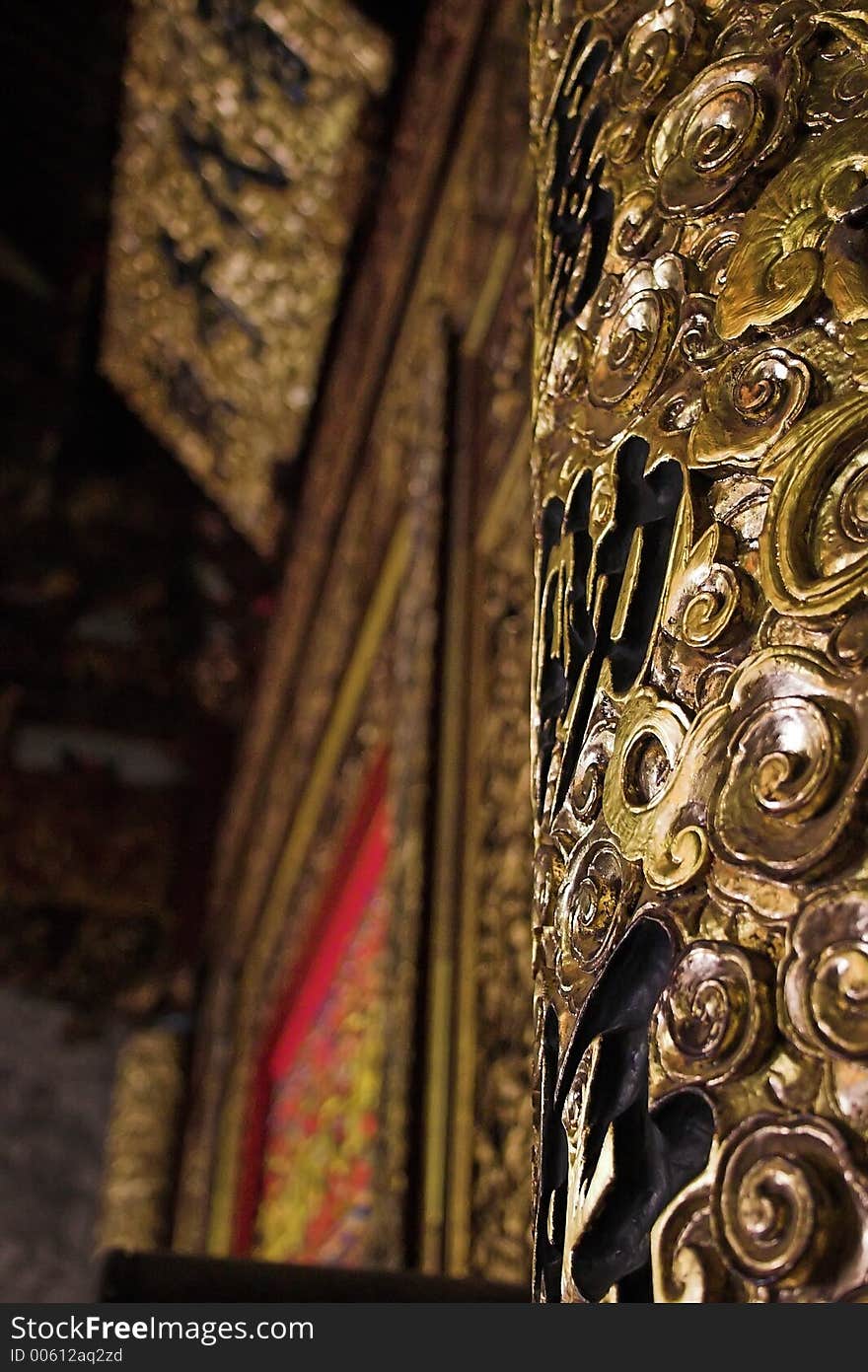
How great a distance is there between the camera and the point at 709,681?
0.41 metres

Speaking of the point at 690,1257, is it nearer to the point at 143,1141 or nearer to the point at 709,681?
the point at 709,681

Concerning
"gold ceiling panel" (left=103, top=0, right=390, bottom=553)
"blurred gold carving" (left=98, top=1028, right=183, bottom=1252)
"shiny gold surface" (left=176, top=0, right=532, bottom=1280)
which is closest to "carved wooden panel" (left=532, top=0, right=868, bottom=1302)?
"shiny gold surface" (left=176, top=0, right=532, bottom=1280)

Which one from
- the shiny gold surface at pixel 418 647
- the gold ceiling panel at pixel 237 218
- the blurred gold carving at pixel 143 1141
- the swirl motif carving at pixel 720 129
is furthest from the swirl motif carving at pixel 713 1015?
the blurred gold carving at pixel 143 1141

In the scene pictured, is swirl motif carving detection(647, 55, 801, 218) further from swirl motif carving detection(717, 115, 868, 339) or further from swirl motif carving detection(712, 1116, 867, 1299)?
swirl motif carving detection(712, 1116, 867, 1299)

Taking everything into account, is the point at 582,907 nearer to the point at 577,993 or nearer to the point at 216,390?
the point at 577,993

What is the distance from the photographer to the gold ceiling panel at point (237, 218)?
3004 mm

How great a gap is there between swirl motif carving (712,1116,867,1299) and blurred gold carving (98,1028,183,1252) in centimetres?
411

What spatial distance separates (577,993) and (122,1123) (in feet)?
13.9

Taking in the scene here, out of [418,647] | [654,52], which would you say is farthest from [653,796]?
[418,647]

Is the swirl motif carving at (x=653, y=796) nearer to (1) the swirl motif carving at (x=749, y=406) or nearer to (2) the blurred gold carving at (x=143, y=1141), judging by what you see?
(1) the swirl motif carving at (x=749, y=406)

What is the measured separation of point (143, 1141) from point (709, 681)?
13.8 feet

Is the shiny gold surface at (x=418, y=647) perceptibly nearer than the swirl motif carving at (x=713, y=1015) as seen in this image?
No

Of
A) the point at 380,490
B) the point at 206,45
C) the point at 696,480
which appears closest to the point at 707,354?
the point at 696,480

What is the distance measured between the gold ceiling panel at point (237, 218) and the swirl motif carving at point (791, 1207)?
2.82 metres
